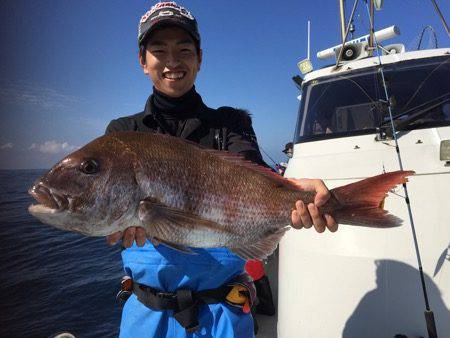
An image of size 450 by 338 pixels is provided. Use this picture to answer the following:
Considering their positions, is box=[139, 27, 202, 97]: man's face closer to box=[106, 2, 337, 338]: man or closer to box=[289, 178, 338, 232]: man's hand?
box=[106, 2, 337, 338]: man

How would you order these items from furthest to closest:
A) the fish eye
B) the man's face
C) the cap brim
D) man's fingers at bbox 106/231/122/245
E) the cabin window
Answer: the cabin window, the man's face, the cap brim, man's fingers at bbox 106/231/122/245, the fish eye

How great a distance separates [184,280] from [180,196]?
2.59 ft

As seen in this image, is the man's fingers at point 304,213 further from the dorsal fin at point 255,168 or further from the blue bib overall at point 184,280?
the blue bib overall at point 184,280

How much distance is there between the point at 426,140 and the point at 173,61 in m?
2.97

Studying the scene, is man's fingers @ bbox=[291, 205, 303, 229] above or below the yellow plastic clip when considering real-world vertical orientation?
above

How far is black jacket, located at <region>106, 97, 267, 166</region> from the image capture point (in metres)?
2.68

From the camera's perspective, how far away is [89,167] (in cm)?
198

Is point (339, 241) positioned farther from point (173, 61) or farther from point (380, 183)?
point (173, 61)

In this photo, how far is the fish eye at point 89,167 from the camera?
1970 millimetres

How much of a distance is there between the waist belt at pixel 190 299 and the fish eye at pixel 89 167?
43.5 inches

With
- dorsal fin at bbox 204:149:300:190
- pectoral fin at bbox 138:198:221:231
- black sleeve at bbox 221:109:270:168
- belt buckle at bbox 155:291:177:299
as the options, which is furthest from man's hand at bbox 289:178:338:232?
belt buckle at bbox 155:291:177:299

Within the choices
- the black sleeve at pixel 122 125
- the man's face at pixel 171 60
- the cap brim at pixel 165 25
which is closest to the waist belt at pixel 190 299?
the black sleeve at pixel 122 125

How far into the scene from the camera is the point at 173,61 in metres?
2.64

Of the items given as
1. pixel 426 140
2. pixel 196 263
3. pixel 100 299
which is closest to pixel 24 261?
pixel 100 299
